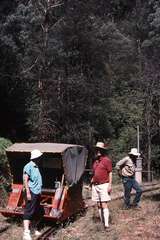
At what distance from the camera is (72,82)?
32.2m

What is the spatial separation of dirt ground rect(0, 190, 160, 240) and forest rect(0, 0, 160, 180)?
1298 centimetres

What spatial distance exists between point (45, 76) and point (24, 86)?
137cm

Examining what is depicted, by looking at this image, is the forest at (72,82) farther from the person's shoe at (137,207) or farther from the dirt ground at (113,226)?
the dirt ground at (113,226)

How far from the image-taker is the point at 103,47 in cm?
3597

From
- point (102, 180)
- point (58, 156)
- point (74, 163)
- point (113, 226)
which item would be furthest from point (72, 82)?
point (113, 226)

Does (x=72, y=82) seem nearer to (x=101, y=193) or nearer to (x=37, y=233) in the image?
(x=101, y=193)

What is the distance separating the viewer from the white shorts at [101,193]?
40.6 feet

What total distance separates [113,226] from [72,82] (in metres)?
20.3

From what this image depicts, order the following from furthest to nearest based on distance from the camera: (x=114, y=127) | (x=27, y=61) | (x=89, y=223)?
(x=114, y=127) < (x=27, y=61) < (x=89, y=223)

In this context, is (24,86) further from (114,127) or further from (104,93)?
(114,127)

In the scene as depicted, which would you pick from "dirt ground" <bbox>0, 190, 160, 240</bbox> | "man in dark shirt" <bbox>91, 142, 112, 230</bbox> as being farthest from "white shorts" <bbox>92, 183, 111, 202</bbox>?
"dirt ground" <bbox>0, 190, 160, 240</bbox>

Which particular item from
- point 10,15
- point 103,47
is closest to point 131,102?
point 103,47

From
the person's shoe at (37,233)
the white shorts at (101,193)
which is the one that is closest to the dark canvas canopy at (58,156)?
the white shorts at (101,193)

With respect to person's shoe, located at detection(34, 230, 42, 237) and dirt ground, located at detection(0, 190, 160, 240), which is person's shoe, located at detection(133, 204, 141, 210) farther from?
person's shoe, located at detection(34, 230, 42, 237)
